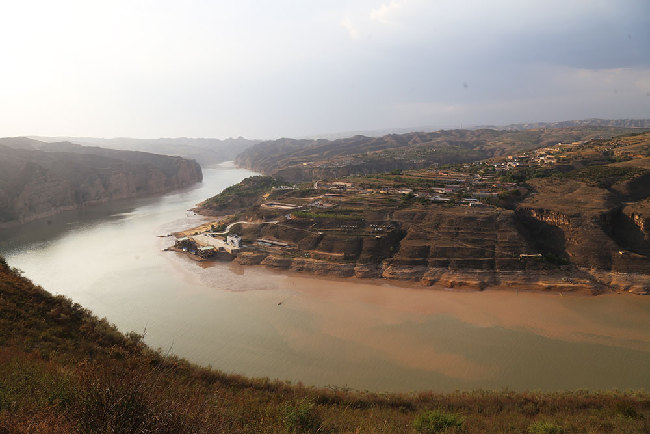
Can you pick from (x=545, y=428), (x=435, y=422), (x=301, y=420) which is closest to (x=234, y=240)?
(x=301, y=420)

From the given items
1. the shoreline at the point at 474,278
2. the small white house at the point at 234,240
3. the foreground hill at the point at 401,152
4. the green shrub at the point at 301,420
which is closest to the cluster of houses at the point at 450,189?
the small white house at the point at 234,240

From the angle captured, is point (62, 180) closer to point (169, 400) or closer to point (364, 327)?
point (364, 327)

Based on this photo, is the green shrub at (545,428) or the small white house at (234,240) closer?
the green shrub at (545,428)

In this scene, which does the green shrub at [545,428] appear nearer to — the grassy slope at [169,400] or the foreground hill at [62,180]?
the grassy slope at [169,400]

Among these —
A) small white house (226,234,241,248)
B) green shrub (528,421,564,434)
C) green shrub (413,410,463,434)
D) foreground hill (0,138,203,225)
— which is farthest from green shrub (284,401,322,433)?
foreground hill (0,138,203,225)

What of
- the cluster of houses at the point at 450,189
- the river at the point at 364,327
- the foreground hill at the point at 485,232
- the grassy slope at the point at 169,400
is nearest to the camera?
the grassy slope at the point at 169,400

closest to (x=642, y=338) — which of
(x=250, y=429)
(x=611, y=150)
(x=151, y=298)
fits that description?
(x=250, y=429)
